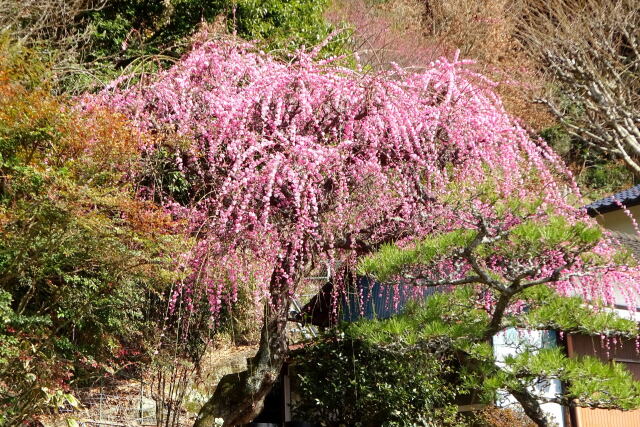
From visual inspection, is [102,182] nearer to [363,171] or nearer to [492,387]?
[363,171]

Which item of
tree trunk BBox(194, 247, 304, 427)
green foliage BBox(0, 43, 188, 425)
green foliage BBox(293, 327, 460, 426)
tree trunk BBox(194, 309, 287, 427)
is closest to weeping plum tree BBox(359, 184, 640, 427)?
tree trunk BBox(194, 247, 304, 427)

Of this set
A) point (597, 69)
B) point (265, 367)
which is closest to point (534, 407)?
point (265, 367)

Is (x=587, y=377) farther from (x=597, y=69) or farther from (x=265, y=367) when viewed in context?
(x=597, y=69)

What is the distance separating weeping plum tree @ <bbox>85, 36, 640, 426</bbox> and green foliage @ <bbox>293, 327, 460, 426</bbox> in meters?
1.38

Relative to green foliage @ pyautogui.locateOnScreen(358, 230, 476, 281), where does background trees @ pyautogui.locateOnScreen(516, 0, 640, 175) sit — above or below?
above

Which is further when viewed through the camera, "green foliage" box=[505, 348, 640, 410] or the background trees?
the background trees

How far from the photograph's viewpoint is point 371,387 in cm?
696

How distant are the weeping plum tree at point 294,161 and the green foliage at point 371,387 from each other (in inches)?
54.5

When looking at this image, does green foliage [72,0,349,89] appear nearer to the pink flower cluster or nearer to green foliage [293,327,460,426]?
the pink flower cluster

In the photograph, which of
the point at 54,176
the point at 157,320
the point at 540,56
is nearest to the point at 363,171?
the point at 54,176

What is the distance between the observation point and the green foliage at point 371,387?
6.83m

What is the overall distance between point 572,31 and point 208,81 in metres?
10.6

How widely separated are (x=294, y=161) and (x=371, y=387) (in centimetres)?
292

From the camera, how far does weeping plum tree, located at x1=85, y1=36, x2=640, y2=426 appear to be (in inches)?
203
